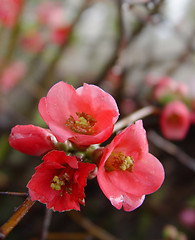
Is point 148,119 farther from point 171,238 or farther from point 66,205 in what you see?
point 66,205

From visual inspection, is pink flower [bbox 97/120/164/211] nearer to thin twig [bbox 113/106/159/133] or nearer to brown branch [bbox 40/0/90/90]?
thin twig [bbox 113/106/159/133]

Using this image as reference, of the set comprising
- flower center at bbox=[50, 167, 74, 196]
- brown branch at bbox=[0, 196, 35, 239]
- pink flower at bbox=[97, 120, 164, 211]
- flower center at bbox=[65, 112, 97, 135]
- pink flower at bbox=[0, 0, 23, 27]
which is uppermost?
pink flower at bbox=[0, 0, 23, 27]

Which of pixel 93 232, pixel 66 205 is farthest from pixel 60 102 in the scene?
pixel 93 232

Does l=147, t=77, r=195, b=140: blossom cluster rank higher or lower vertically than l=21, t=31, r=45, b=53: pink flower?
lower

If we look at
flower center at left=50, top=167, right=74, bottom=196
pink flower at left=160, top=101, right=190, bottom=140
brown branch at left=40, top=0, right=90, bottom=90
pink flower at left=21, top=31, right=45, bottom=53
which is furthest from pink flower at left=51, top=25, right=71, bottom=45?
flower center at left=50, top=167, right=74, bottom=196

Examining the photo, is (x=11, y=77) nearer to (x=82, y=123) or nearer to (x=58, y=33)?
(x=58, y=33)

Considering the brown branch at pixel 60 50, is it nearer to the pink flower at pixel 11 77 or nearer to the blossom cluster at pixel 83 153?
the pink flower at pixel 11 77

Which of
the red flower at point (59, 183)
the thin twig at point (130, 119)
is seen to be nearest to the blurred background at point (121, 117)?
the thin twig at point (130, 119)
